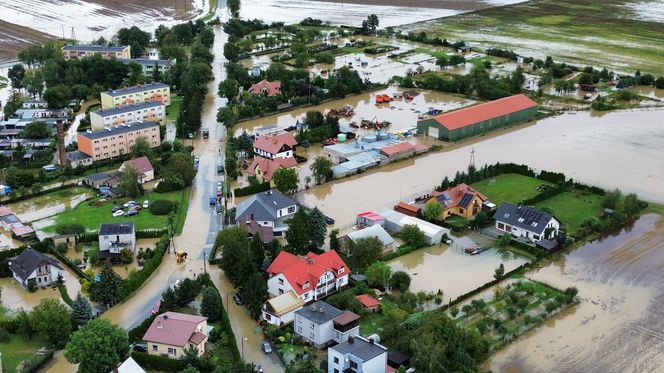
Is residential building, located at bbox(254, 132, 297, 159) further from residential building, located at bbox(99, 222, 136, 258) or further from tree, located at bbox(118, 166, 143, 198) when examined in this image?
residential building, located at bbox(99, 222, 136, 258)

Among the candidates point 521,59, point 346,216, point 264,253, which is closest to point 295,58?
point 521,59

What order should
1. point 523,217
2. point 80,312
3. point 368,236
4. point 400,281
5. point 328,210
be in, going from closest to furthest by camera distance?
point 80,312 → point 400,281 → point 368,236 → point 523,217 → point 328,210

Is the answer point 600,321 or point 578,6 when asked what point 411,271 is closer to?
point 600,321

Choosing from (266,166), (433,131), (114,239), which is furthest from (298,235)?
(433,131)

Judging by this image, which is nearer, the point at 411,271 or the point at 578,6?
the point at 411,271

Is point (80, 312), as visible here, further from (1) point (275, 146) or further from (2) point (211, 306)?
(1) point (275, 146)
